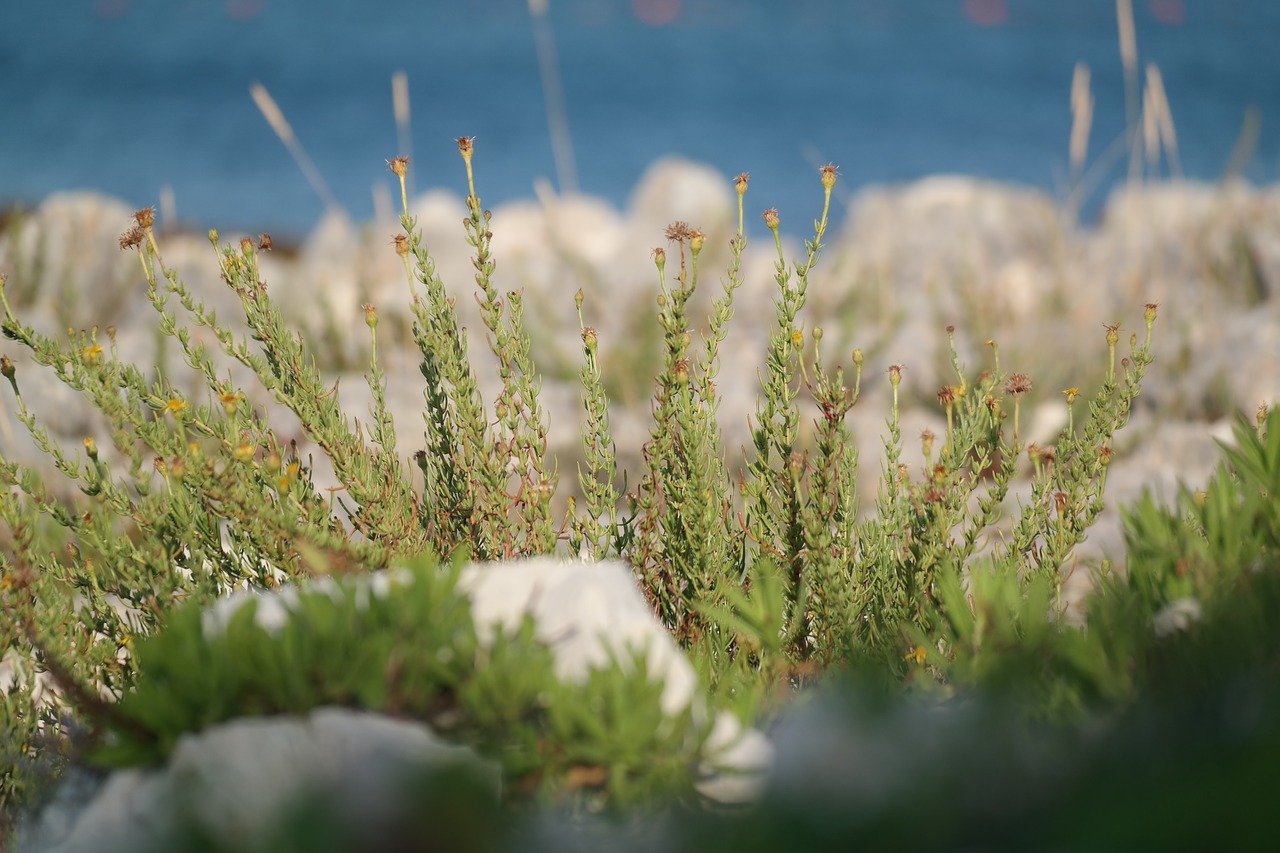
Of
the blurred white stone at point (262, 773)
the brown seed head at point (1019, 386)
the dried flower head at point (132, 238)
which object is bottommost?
the blurred white stone at point (262, 773)

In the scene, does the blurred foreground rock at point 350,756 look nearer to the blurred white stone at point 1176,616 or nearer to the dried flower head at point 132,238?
the blurred white stone at point 1176,616

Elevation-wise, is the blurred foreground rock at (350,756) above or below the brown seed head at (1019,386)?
below

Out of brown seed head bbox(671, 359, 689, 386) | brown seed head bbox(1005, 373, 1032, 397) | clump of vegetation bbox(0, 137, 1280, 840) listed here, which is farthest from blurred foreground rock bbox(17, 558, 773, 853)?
brown seed head bbox(1005, 373, 1032, 397)

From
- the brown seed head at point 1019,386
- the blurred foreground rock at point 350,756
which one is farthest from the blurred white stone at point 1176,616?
the brown seed head at point 1019,386

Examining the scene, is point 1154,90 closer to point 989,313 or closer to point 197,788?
point 989,313

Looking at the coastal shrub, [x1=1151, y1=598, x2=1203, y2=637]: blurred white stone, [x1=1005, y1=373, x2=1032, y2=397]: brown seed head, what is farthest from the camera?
[x1=1005, y1=373, x2=1032, y2=397]: brown seed head

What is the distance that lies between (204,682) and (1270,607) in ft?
4.61

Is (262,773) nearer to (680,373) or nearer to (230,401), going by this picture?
(230,401)

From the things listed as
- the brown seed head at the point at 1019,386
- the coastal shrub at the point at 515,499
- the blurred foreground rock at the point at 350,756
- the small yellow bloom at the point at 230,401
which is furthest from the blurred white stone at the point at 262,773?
the brown seed head at the point at 1019,386

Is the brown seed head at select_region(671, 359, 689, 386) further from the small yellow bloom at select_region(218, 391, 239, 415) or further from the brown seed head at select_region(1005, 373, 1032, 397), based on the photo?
the small yellow bloom at select_region(218, 391, 239, 415)

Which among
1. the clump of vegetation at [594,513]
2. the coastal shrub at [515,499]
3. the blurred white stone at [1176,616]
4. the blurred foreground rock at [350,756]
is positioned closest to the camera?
the blurred foreground rock at [350,756]

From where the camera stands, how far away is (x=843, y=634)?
214 centimetres

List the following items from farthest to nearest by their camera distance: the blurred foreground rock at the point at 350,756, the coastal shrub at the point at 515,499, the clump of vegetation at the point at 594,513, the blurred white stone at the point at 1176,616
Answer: the coastal shrub at the point at 515,499, the clump of vegetation at the point at 594,513, the blurred white stone at the point at 1176,616, the blurred foreground rock at the point at 350,756

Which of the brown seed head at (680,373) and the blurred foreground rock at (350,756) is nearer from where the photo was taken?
the blurred foreground rock at (350,756)
